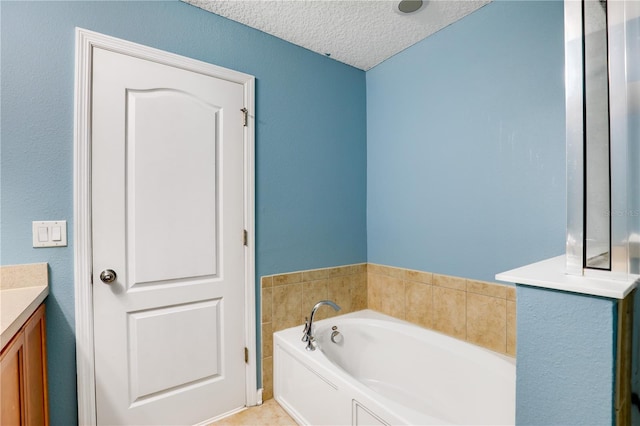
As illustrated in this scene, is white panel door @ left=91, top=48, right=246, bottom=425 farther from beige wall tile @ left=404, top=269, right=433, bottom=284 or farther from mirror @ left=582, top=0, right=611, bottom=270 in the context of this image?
mirror @ left=582, top=0, right=611, bottom=270

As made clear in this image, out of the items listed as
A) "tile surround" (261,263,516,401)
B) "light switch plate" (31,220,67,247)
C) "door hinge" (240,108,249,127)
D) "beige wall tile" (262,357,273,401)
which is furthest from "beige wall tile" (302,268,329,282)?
"light switch plate" (31,220,67,247)

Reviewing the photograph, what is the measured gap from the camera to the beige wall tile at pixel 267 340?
6.77ft

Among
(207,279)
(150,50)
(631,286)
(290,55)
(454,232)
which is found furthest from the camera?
(290,55)

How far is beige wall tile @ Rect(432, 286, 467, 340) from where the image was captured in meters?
1.93

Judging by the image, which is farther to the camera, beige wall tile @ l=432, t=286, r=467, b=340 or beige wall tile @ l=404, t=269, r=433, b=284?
beige wall tile @ l=404, t=269, r=433, b=284

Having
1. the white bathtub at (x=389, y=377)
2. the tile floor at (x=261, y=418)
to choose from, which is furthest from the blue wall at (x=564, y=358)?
the tile floor at (x=261, y=418)

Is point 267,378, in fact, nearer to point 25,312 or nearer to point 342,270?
point 342,270

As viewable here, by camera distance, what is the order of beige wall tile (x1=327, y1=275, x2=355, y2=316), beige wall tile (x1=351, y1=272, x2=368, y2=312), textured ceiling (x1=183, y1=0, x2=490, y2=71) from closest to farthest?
textured ceiling (x1=183, y1=0, x2=490, y2=71) < beige wall tile (x1=327, y1=275, x2=355, y2=316) < beige wall tile (x1=351, y1=272, x2=368, y2=312)

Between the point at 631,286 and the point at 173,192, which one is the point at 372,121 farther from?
the point at 631,286

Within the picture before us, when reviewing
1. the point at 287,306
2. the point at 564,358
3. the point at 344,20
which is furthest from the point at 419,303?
the point at 344,20

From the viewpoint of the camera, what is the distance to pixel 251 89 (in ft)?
6.60

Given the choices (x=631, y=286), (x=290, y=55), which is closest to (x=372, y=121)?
(x=290, y=55)

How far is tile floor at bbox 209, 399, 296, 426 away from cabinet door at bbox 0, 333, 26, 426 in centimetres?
104

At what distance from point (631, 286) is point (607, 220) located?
164 mm
